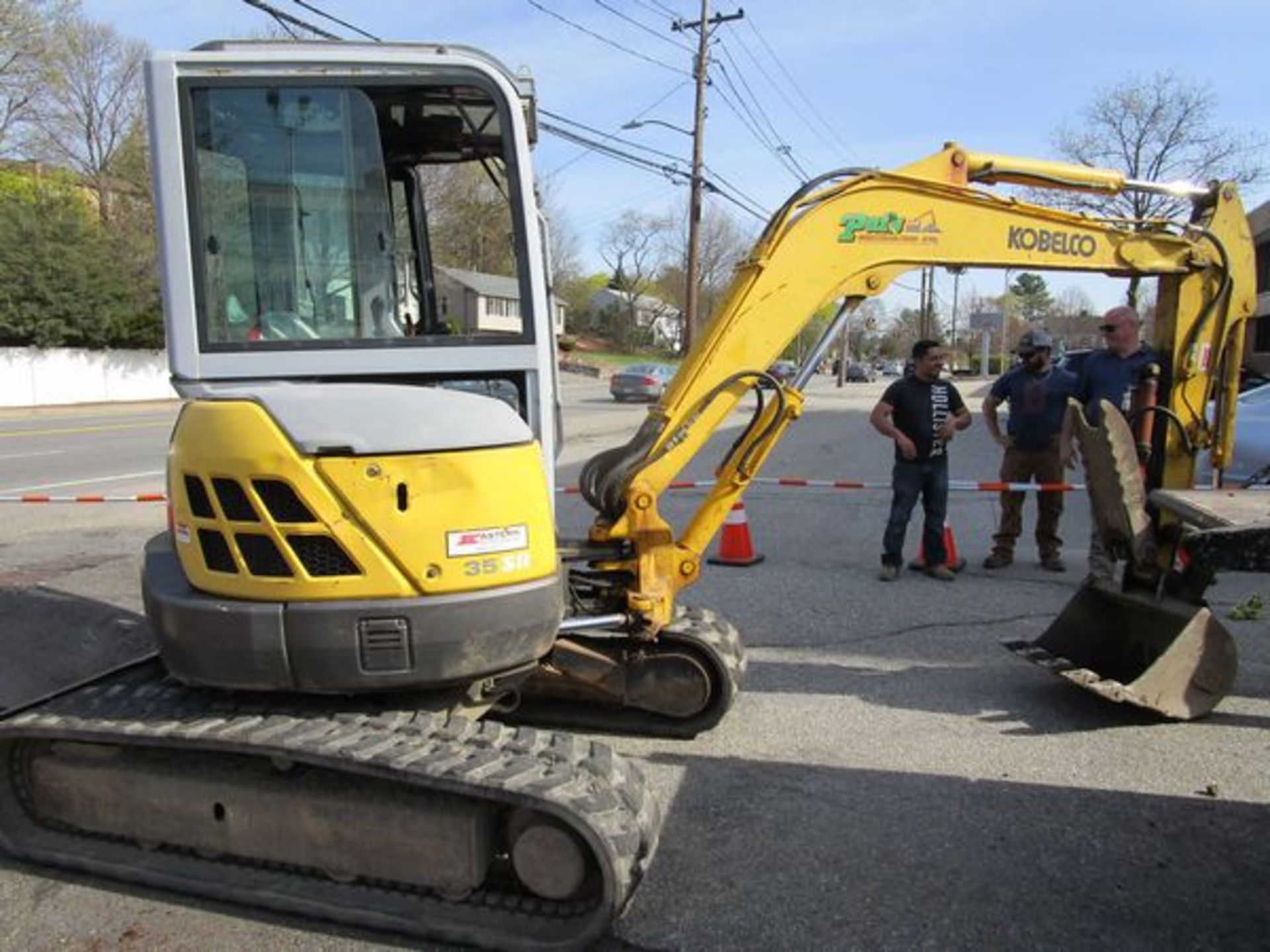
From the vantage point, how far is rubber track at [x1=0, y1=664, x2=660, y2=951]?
2908 millimetres

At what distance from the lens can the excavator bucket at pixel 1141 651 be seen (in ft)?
14.8

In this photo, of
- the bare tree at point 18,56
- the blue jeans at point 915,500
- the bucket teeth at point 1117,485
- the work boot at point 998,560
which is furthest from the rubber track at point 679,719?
the bare tree at point 18,56

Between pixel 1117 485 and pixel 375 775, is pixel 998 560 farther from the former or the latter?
pixel 375 775

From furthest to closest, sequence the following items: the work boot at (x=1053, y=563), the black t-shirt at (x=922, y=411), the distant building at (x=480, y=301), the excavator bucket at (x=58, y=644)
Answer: the work boot at (x=1053, y=563)
the black t-shirt at (x=922, y=411)
the excavator bucket at (x=58, y=644)
the distant building at (x=480, y=301)

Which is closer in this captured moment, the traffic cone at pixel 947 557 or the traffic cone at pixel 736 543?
the traffic cone at pixel 947 557

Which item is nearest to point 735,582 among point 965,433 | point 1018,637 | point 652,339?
point 1018,637

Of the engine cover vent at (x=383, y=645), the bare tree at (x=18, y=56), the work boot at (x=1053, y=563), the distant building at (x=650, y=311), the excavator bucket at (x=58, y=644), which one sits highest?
the bare tree at (x=18, y=56)

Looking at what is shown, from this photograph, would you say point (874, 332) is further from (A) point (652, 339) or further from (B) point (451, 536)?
(B) point (451, 536)

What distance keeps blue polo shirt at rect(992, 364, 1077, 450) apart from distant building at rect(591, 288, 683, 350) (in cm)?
7779

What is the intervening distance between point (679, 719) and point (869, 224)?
2331mm

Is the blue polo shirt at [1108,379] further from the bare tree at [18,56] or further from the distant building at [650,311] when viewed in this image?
→ the distant building at [650,311]

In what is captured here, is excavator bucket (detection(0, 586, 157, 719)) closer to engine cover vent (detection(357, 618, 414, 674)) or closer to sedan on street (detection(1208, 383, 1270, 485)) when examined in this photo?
engine cover vent (detection(357, 618, 414, 674))

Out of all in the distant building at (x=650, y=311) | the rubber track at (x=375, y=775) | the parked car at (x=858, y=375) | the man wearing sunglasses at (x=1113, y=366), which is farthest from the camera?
the distant building at (x=650, y=311)

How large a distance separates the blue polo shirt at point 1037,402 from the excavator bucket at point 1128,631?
111 inches
